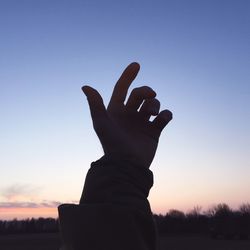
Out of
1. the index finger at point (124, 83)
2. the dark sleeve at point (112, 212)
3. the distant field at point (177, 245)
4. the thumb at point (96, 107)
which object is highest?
the distant field at point (177, 245)

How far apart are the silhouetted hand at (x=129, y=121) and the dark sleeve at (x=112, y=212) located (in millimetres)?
95

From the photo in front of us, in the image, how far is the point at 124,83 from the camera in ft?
6.81

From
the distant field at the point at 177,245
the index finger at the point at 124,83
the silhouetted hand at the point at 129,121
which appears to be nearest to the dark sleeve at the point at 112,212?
the silhouetted hand at the point at 129,121

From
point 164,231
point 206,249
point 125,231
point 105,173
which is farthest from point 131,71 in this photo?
point 164,231

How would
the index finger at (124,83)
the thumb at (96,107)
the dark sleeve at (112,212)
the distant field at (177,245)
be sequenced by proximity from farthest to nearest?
1. the distant field at (177,245)
2. the index finger at (124,83)
3. the thumb at (96,107)
4. the dark sleeve at (112,212)

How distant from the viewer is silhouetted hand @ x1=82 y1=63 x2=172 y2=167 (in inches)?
72.2

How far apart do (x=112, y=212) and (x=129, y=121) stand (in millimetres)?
626

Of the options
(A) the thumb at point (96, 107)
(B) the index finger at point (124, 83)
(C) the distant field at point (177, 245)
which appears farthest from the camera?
(C) the distant field at point (177, 245)

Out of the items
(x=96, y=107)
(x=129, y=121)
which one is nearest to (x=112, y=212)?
(x=96, y=107)

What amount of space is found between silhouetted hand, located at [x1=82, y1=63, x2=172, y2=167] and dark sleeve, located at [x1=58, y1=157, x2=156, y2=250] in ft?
0.31

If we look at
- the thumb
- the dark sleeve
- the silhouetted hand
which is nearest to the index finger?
the silhouetted hand

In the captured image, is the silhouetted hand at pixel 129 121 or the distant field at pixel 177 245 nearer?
the silhouetted hand at pixel 129 121

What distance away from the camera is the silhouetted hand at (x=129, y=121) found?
6.02 feet

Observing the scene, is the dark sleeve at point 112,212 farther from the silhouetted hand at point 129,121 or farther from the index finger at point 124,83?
the index finger at point 124,83
